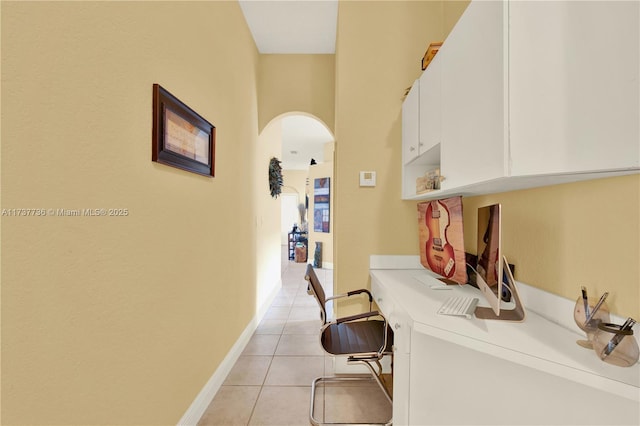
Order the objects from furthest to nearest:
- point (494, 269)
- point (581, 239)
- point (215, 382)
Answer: point (215, 382), point (494, 269), point (581, 239)

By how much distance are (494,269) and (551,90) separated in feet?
2.37

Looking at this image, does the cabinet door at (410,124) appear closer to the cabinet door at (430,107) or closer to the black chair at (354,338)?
the cabinet door at (430,107)

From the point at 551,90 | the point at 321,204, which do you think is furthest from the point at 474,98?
the point at 321,204

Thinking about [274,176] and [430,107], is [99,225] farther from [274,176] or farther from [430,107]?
[274,176]

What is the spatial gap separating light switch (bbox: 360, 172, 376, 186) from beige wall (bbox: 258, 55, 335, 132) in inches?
44.1

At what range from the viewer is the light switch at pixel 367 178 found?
2.19m

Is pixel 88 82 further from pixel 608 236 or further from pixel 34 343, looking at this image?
pixel 608 236

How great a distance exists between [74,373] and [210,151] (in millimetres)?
1354

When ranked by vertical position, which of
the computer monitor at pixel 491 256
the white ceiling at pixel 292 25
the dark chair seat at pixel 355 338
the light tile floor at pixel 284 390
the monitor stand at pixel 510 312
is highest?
the white ceiling at pixel 292 25

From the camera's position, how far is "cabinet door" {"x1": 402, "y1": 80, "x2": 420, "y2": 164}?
1863 mm

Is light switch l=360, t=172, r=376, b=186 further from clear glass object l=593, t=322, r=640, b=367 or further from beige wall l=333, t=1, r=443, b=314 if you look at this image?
clear glass object l=593, t=322, r=640, b=367

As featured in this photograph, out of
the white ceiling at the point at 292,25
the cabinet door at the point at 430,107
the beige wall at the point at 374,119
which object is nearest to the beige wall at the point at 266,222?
the white ceiling at the point at 292,25

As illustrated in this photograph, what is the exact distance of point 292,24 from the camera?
103 inches

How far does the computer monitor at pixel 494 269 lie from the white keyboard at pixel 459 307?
0.04 metres
